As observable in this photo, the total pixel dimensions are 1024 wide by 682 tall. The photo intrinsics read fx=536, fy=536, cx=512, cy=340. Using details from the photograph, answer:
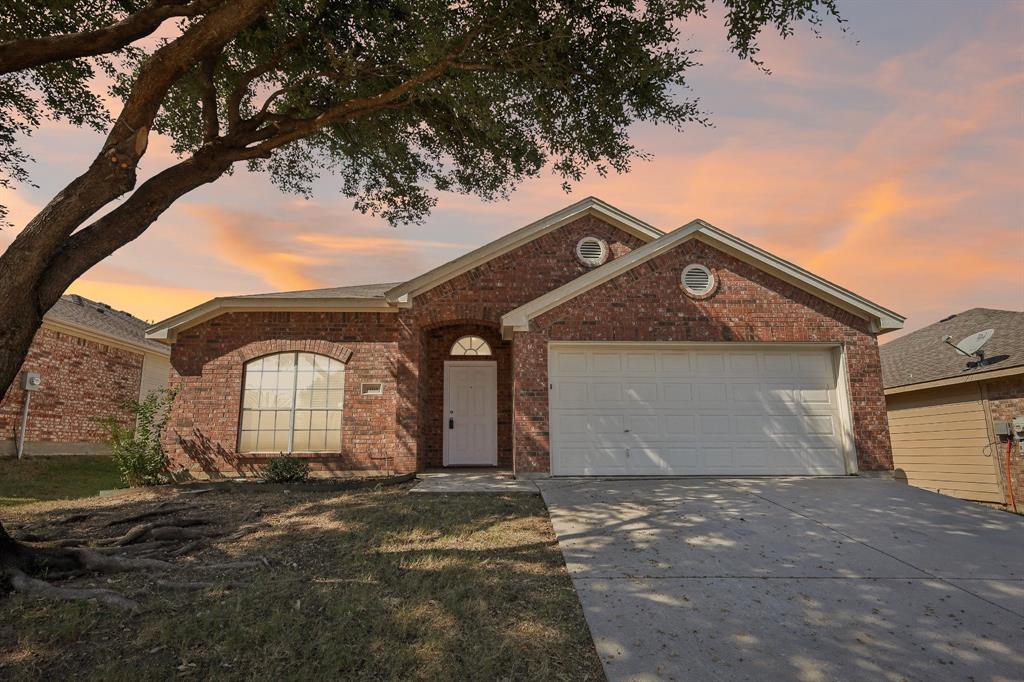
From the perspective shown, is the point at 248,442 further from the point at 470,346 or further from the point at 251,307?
the point at 470,346

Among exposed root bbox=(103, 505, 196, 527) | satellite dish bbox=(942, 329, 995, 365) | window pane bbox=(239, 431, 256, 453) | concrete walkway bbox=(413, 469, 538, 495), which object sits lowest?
exposed root bbox=(103, 505, 196, 527)

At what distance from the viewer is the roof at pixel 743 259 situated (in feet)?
34.3

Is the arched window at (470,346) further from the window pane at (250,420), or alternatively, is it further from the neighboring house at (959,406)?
the neighboring house at (959,406)

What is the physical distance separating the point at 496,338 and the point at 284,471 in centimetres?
551

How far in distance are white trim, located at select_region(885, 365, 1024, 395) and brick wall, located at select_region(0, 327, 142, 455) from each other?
20403 mm

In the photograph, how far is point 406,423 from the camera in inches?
442

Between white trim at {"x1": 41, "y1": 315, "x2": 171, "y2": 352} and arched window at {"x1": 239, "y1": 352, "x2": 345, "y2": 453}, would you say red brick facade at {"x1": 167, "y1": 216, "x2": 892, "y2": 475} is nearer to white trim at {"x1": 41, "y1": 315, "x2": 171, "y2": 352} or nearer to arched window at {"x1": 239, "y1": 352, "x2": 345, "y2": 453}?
arched window at {"x1": 239, "y1": 352, "x2": 345, "y2": 453}

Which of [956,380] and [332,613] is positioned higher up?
[956,380]

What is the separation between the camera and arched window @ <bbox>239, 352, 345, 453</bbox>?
11391mm

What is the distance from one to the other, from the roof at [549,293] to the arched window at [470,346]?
190 centimetres

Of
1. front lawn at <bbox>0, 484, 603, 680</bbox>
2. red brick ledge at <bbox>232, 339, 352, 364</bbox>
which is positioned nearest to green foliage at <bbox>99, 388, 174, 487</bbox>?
red brick ledge at <bbox>232, 339, 352, 364</bbox>

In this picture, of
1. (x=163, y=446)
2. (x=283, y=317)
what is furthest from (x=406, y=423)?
(x=163, y=446)

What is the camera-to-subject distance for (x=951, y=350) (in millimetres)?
14117

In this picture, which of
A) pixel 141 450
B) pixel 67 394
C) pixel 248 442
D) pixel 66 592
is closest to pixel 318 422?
pixel 248 442
